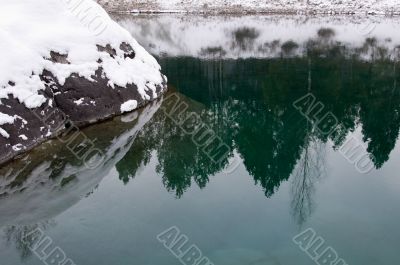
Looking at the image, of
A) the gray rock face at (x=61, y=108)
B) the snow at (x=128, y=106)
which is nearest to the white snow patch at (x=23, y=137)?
the gray rock face at (x=61, y=108)

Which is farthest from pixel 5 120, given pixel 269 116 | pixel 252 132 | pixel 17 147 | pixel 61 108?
pixel 269 116

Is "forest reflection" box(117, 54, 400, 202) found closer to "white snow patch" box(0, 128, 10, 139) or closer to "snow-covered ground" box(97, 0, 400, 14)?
"white snow patch" box(0, 128, 10, 139)

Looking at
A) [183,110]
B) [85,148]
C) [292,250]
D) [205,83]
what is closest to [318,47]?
[205,83]

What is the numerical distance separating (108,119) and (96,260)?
13242 millimetres

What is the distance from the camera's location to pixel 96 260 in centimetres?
1384

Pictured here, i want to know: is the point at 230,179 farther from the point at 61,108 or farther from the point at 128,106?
the point at 61,108

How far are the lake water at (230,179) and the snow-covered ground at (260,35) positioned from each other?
11027 mm

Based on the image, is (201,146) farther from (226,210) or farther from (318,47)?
(318,47)

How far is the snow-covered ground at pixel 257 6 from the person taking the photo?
70613 millimetres

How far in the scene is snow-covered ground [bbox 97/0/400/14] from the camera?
232 feet

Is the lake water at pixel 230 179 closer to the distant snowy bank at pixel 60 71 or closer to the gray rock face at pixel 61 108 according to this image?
the gray rock face at pixel 61 108

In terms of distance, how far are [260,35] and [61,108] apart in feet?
114

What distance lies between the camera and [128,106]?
90.0 ft

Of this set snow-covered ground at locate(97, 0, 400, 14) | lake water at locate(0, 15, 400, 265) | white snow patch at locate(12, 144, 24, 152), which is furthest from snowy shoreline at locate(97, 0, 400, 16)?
white snow patch at locate(12, 144, 24, 152)
